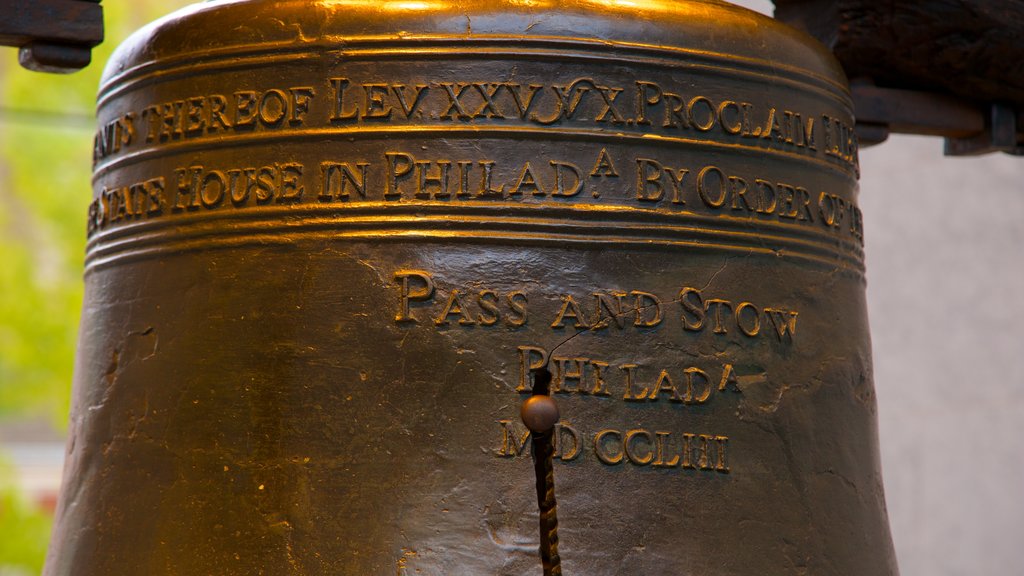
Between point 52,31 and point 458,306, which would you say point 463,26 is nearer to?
point 458,306

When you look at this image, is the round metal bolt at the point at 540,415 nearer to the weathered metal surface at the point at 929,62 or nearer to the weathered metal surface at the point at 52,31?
the weathered metal surface at the point at 52,31

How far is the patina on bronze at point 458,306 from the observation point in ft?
5.38

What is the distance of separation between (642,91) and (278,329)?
52cm

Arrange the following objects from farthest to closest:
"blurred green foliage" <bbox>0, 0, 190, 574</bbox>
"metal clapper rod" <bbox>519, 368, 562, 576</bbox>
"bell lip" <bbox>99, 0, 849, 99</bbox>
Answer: "blurred green foliage" <bbox>0, 0, 190, 574</bbox> < "bell lip" <bbox>99, 0, 849, 99</bbox> < "metal clapper rod" <bbox>519, 368, 562, 576</bbox>

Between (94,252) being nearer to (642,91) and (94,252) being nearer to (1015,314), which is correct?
(642,91)

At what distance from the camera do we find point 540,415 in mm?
1618

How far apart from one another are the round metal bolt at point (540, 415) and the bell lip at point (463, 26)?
1.45 feet

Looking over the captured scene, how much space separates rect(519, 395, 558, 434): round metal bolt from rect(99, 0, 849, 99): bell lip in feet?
1.45

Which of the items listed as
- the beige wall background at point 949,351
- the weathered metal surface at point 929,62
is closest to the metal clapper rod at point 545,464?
the weathered metal surface at point 929,62

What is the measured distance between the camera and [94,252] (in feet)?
6.39

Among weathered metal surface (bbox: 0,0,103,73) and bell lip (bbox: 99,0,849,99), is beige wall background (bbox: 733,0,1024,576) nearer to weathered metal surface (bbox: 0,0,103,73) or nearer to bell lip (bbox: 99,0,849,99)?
bell lip (bbox: 99,0,849,99)

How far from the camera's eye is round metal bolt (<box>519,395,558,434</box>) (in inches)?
63.7

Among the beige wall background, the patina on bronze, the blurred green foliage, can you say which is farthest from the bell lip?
the blurred green foliage

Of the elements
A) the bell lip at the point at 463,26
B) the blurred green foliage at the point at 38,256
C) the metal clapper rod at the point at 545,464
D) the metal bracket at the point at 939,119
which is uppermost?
the blurred green foliage at the point at 38,256
